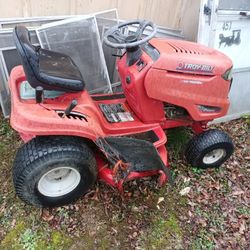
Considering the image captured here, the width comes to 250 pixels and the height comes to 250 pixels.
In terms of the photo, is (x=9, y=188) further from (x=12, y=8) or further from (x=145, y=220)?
(x=12, y=8)

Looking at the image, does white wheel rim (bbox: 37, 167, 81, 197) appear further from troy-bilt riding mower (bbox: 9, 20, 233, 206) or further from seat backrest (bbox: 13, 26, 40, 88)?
seat backrest (bbox: 13, 26, 40, 88)

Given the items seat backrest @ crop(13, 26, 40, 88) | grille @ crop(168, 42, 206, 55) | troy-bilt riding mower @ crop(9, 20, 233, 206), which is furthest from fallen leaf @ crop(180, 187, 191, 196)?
seat backrest @ crop(13, 26, 40, 88)

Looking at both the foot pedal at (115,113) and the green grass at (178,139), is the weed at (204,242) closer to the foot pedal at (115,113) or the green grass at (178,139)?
the green grass at (178,139)

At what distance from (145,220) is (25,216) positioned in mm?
896

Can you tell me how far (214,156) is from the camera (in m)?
3.00

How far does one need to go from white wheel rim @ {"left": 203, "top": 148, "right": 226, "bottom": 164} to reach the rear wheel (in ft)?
3.61

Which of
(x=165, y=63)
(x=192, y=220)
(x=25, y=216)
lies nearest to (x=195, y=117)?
(x=165, y=63)

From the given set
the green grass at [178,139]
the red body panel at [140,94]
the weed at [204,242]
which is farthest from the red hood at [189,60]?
the weed at [204,242]

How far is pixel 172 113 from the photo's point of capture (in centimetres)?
286

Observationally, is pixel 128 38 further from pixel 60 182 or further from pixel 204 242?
pixel 204 242

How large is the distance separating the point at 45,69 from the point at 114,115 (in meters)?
0.81

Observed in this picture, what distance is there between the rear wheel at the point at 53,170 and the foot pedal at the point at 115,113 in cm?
47

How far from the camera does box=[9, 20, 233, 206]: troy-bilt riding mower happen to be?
2.15 m

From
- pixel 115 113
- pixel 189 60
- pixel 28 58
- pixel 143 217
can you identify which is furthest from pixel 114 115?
pixel 28 58
